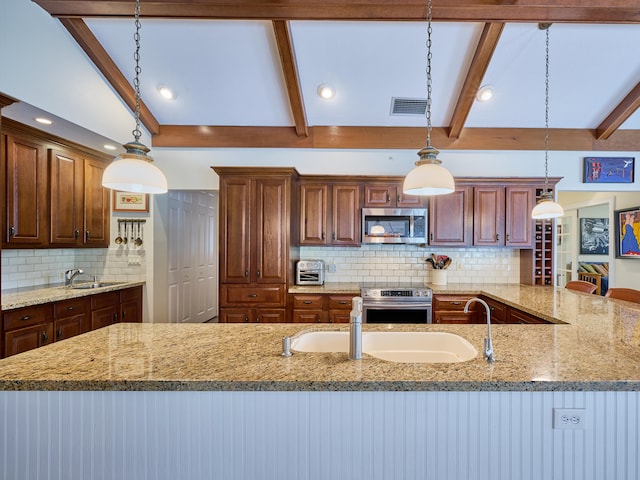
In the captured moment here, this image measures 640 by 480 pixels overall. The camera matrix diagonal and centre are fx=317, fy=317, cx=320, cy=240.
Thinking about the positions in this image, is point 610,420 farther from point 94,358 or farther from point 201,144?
point 201,144

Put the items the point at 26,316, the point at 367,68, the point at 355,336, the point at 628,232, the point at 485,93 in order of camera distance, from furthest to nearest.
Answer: the point at 628,232
the point at 485,93
the point at 367,68
the point at 26,316
the point at 355,336

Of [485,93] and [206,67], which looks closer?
[206,67]

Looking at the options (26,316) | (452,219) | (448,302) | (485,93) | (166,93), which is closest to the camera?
(26,316)

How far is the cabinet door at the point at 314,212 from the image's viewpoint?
13.0 ft

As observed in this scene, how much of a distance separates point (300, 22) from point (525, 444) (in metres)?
3.28

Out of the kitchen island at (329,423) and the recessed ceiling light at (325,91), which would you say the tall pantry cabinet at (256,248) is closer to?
the recessed ceiling light at (325,91)

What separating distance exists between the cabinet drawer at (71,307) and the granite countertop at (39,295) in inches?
2.5

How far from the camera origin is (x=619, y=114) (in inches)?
144

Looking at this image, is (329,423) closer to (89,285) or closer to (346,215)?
(346,215)

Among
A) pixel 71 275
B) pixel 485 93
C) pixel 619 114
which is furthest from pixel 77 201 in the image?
pixel 619 114

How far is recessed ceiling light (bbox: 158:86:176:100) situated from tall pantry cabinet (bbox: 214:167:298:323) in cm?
98

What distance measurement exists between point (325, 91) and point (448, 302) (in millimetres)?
2725

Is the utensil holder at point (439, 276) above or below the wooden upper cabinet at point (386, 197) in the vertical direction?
below

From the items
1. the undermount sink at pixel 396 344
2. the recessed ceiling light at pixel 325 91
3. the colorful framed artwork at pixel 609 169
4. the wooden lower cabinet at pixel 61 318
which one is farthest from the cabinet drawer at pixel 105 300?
the colorful framed artwork at pixel 609 169
